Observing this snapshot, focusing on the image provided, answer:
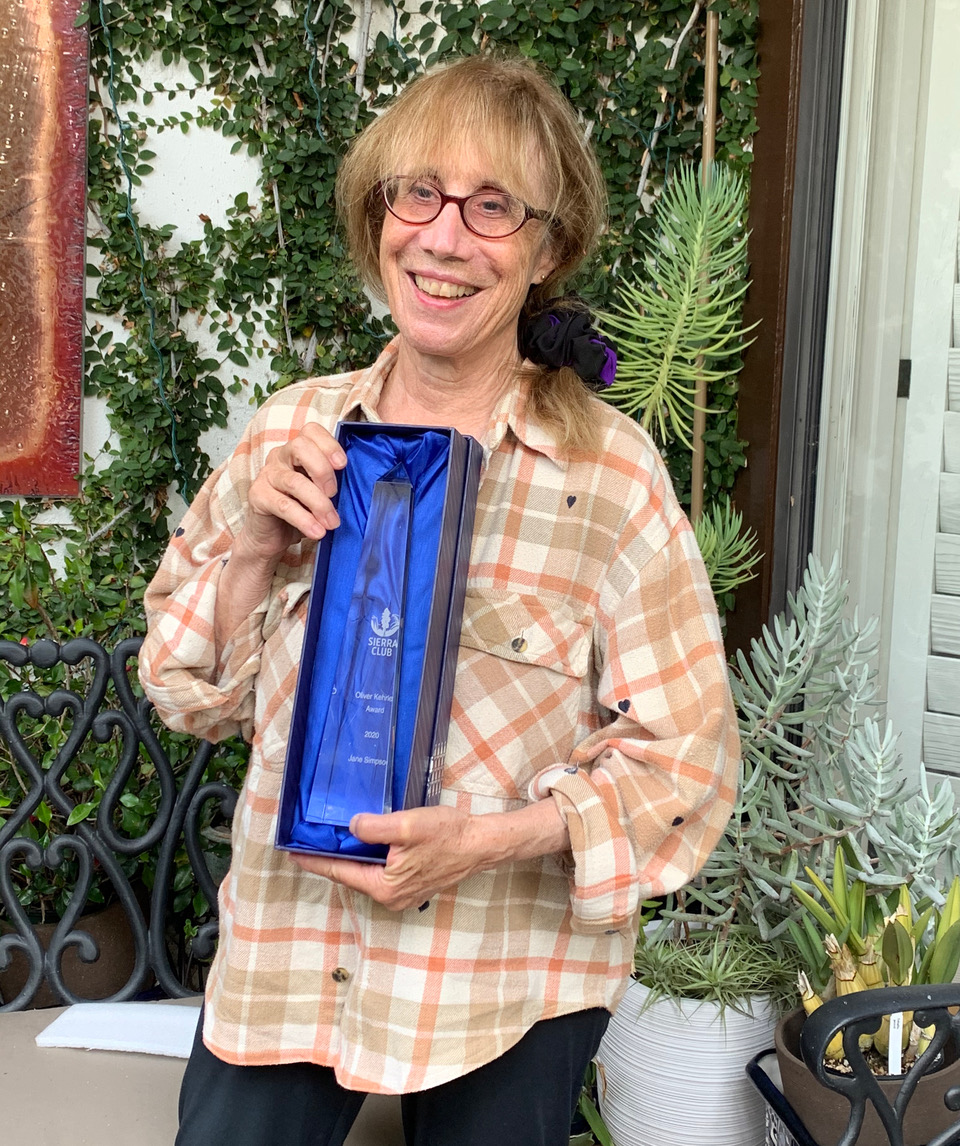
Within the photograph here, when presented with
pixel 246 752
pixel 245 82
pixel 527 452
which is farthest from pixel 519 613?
pixel 245 82

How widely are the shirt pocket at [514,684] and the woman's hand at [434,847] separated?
78 millimetres

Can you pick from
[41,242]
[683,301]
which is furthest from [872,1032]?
[41,242]

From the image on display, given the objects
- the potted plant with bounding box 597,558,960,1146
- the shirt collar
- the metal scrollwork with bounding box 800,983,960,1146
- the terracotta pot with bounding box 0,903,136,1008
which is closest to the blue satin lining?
the shirt collar

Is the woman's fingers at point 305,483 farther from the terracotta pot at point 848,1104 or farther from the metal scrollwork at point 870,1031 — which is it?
the terracotta pot at point 848,1104

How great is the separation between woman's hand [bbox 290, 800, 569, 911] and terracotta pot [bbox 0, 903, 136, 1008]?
161 cm

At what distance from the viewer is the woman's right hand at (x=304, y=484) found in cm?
102

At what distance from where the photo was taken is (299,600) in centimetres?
118

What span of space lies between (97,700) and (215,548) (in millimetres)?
920

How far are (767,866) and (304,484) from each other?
3.64 feet

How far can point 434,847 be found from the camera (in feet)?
3.19

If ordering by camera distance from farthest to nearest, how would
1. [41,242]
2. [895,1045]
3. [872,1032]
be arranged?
[41,242] → [895,1045] → [872,1032]

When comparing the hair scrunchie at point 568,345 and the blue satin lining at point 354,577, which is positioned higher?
the hair scrunchie at point 568,345

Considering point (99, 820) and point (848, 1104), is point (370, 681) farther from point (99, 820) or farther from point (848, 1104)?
point (99, 820)

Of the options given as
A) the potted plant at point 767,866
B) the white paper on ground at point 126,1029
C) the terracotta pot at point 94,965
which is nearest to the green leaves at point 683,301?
the potted plant at point 767,866
